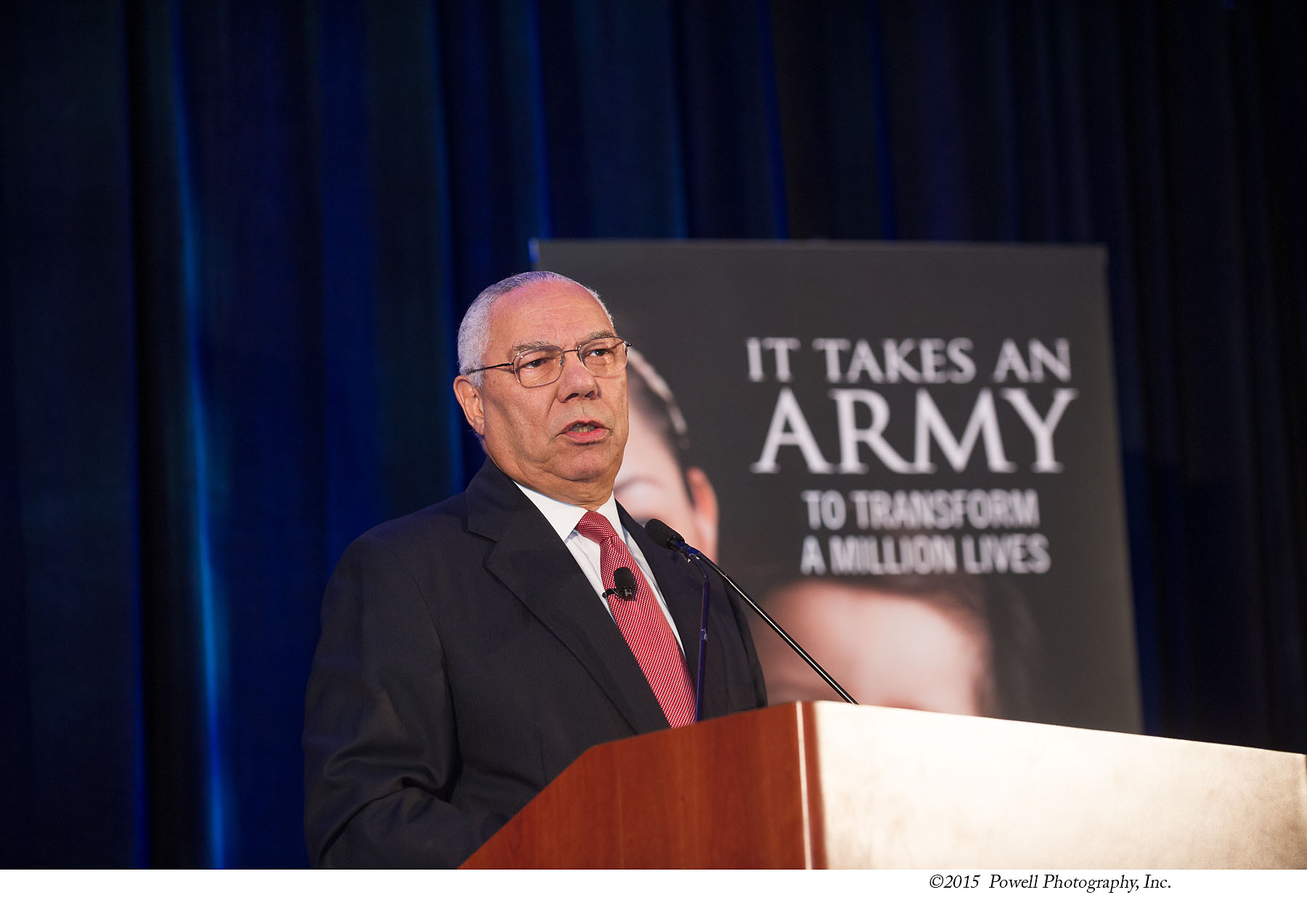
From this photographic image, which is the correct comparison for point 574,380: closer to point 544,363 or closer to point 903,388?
point 544,363

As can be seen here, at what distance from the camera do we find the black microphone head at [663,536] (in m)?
1.82

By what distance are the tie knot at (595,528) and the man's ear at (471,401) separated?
0.82 ft

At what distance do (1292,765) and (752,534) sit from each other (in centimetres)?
175

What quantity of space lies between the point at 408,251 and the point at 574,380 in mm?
1677

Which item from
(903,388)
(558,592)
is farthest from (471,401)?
(903,388)

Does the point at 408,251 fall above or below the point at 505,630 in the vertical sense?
above

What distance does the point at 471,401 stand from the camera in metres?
2.14

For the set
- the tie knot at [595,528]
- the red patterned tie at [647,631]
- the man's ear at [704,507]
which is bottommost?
the red patterned tie at [647,631]

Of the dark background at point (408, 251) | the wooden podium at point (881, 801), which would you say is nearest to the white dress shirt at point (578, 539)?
the wooden podium at point (881, 801)

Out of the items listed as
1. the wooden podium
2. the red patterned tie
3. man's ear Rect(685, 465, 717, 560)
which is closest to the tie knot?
the red patterned tie

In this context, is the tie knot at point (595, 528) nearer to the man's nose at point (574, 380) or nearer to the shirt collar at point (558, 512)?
the shirt collar at point (558, 512)

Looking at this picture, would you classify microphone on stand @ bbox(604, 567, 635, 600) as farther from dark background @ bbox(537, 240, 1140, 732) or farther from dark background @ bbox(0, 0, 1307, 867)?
dark background @ bbox(0, 0, 1307, 867)

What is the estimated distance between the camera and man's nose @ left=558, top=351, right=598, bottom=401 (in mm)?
2023

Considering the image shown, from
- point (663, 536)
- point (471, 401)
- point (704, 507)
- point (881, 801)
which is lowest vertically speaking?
point (881, 801)
